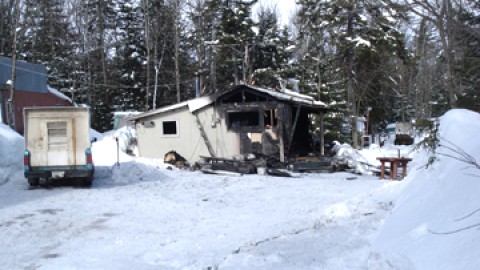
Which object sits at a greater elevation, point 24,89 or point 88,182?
point 24,89

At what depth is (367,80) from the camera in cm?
3186

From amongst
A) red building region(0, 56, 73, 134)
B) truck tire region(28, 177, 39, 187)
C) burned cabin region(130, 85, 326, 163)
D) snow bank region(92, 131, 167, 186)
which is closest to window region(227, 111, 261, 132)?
burned cabin region(130, 85, 326, 163)

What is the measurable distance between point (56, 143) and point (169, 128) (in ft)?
28.3

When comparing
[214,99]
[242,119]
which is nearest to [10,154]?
[214,99]

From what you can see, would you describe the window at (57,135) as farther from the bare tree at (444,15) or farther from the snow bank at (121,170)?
the bare tree at (444,15)

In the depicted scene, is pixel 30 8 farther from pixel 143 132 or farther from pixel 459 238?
pixel 459 238

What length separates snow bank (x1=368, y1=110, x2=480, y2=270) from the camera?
10.9 feet

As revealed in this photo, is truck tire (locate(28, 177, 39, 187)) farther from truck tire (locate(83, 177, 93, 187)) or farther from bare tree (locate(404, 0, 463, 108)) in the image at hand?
bare tree (locate(404, 0, 463, 108))

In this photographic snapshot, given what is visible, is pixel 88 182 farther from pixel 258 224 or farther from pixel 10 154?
pixel 258 224

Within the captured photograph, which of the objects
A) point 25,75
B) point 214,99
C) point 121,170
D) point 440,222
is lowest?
point 121,170

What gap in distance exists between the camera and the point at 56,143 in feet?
43.1

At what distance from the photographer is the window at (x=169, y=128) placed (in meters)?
21.3

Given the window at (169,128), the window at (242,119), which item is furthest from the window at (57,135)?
the window at (242,119)

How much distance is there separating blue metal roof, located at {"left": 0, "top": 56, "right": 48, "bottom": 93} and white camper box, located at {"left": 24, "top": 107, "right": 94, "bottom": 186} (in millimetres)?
13786
